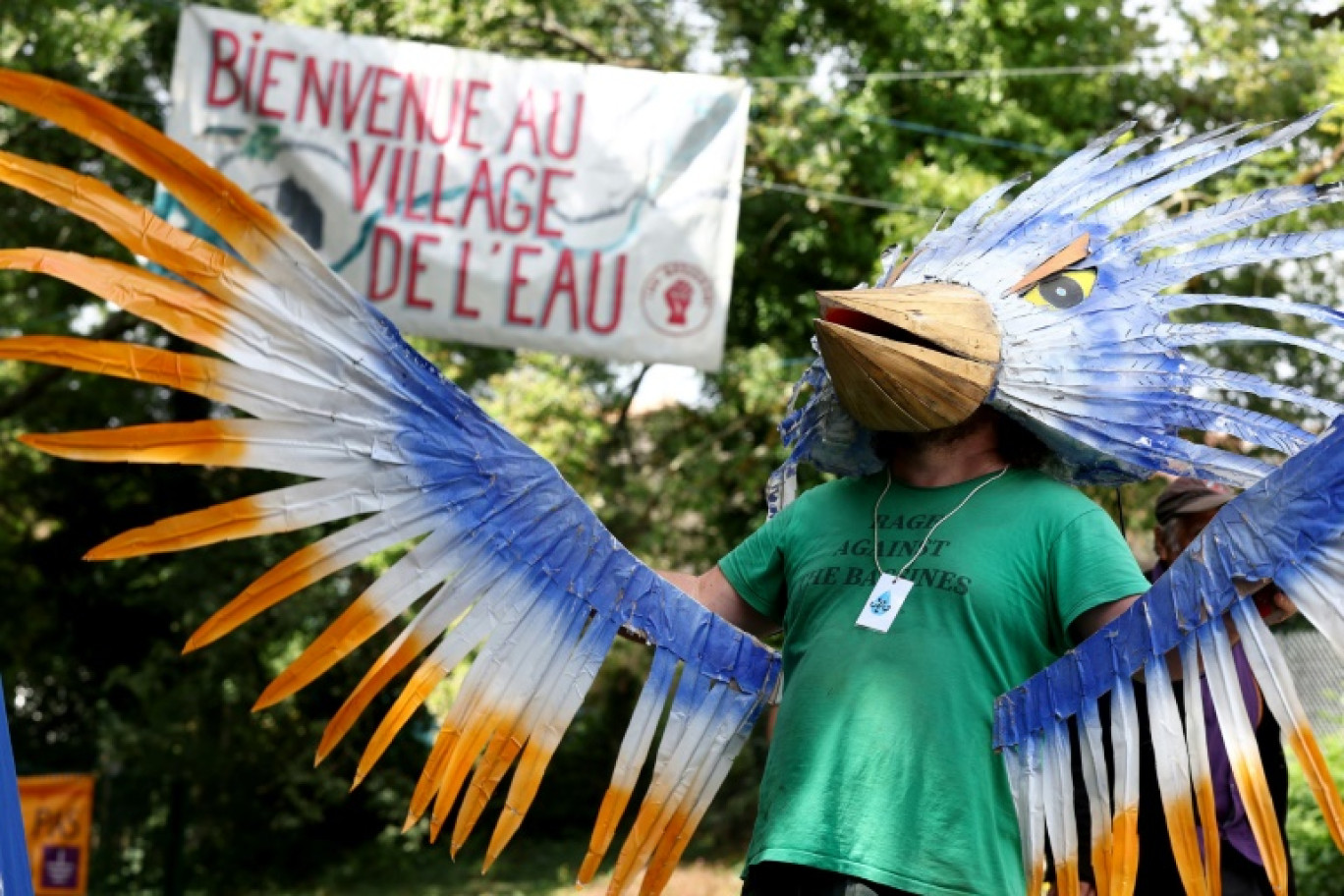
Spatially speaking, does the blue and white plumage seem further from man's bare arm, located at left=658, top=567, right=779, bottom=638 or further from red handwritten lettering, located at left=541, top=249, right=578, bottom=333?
red handwritten lettering, located at left=541, top=249, right=578, bottom=333

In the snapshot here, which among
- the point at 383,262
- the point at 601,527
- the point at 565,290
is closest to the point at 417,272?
the point at 383,262

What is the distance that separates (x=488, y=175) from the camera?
7.35m

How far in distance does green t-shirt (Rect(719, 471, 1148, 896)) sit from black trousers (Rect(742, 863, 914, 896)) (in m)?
0.02

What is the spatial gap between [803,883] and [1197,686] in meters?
0.61

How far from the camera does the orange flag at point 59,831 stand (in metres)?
9.05

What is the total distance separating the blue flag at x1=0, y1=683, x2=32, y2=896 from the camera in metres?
2.39

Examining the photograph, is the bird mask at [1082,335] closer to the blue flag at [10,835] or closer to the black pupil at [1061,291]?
the black pupil at [1061,291]

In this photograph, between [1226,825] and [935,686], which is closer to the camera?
[935,686]

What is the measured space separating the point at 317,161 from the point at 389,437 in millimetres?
5225

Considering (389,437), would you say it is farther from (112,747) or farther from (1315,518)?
(112,747)

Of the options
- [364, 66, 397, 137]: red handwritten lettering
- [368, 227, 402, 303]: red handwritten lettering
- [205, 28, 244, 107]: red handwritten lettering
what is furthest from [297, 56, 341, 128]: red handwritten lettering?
[368, 227, 402, 303]: red handwritten lettering

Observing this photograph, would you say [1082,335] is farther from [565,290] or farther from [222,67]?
[222,67]

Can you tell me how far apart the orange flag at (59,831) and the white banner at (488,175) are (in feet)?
12.4

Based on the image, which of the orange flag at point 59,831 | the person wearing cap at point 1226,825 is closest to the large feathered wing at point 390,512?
the person wearing cap at point 1226,825
